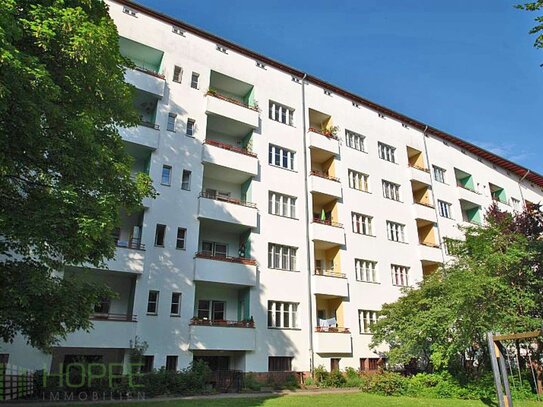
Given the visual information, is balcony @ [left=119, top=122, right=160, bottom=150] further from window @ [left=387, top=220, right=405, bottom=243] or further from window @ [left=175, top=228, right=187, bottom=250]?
window @ [left=387, top=220, right=405, bottom=243]

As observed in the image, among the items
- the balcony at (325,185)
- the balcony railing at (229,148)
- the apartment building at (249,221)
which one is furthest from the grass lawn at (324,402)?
the balcony railing at (229,148)

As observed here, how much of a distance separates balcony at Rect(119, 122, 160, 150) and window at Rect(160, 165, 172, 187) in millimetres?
1397

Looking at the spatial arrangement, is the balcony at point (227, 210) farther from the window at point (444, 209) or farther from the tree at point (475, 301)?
the window at point (444, 209)

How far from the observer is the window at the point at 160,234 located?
78.1 feet

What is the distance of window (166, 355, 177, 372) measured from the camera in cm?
2180

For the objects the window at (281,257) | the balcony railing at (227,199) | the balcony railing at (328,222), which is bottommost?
the window at (281,257)

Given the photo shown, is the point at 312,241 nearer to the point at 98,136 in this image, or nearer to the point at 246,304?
the point at 246,304

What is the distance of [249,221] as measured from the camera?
2659cm

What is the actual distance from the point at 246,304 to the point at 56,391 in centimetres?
1120

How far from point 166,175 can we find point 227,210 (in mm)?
4419

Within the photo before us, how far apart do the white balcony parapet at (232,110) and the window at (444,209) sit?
815 inches

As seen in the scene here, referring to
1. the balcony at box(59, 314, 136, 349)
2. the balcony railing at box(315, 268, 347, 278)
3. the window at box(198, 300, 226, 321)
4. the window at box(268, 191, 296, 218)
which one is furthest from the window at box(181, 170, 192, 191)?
the balcony railing at box(315, 268, 347, 278)

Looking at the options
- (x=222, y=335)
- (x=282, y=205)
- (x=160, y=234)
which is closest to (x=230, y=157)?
(x=282, y=205)

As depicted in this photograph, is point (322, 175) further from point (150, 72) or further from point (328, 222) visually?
point (150, 72)
